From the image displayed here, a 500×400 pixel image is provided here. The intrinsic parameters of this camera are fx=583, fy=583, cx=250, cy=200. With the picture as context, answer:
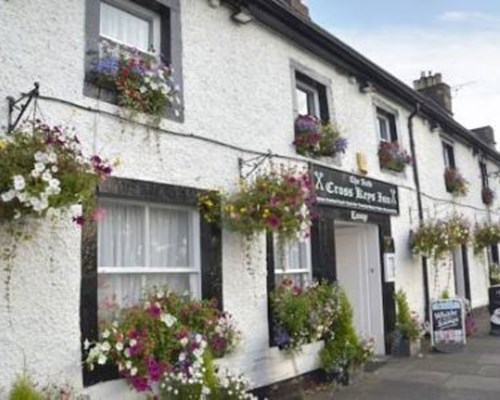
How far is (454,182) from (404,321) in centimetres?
509

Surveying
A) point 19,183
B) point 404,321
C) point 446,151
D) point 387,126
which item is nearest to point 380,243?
point 404,321

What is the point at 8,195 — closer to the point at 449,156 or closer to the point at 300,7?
the point at 300,7

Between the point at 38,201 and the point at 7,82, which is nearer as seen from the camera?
the point at 38,201

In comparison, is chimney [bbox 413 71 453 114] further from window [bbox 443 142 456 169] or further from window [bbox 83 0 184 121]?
window [bbox 83 0 184 121]

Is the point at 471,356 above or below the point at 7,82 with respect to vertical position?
below

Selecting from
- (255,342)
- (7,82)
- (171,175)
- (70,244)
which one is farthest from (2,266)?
(255,342)

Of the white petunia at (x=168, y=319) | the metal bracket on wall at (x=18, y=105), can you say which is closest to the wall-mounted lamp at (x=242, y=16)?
the metal bracket on wall at (x=18, y=105)

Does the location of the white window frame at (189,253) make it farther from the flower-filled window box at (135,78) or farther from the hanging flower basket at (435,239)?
the hanging flower basket at (435,239)

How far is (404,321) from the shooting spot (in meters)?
10.5

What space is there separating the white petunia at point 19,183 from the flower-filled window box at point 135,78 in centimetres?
178

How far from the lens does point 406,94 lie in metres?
11.8

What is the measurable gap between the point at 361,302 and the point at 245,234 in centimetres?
448

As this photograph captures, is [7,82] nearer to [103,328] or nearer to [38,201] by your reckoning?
[38,201]

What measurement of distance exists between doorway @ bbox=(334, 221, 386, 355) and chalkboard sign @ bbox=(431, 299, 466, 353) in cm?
117
